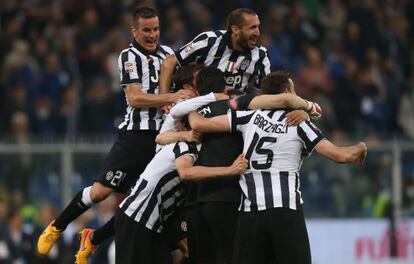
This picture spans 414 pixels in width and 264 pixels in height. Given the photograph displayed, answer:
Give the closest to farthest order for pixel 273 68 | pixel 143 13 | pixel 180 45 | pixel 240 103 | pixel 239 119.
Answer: pixel 239 119, pixel 240 103, pixel 143 13, pixel 273 68, pixel 180 45

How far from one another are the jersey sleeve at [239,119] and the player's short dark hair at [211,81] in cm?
34

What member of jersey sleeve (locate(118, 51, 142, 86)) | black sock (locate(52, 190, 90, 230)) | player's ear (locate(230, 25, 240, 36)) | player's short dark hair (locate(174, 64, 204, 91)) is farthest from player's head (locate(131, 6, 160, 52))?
black sock (locate(52, 190, 90, 230))

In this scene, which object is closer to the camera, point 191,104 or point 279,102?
point 279,102

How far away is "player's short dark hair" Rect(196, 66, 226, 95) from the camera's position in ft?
35.3

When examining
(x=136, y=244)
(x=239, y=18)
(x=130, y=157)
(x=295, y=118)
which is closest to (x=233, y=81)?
(x=239, y=18)

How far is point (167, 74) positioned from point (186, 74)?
0.32 m

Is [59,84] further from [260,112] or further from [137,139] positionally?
[260,112]

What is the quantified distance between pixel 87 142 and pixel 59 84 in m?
1.51

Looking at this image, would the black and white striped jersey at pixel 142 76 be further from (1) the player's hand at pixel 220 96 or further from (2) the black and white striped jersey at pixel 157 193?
(1) the player's hand at pixel 220 96

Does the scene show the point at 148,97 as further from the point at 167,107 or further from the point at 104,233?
the point at 104,233

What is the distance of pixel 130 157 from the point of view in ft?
38.0

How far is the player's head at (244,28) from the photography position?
1120 centimetres

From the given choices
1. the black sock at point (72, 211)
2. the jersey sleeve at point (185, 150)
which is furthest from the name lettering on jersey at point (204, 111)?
the black sock at point (72, 211)

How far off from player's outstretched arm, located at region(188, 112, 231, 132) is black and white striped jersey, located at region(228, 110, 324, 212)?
0.67 feet
